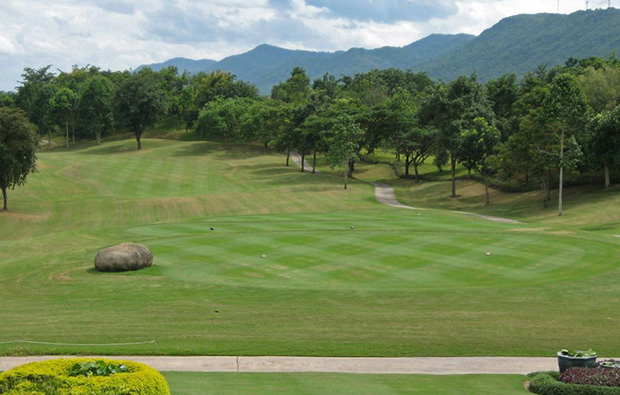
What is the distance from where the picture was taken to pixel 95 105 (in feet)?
450

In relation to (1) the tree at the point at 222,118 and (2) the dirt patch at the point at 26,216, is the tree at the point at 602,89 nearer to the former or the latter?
(2) the dirt patch at the point at 26,216

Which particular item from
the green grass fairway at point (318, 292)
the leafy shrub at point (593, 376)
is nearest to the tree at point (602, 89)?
the green grass fairway at point (318, 292)

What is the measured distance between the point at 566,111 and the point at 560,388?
175 ft

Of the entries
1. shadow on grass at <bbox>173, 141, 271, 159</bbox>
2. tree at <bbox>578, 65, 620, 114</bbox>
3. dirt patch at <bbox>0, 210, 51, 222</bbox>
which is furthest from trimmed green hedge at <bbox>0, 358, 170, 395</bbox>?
shadow on grass at <bbox>173, 141, 271, 159</bbox>

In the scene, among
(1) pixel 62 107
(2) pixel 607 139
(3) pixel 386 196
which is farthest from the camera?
(1) pixel 62 107

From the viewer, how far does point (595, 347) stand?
18797 mm

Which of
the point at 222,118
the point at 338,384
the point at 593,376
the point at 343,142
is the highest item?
the point at 222,118

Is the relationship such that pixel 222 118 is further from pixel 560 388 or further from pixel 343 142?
pixel 560 388

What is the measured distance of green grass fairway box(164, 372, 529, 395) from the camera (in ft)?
45.9

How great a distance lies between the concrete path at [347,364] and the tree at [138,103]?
108 metres

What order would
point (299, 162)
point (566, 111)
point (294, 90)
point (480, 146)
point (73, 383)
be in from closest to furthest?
point (73, 383) < point (566, 111) < point (480, 146) < point (299, 162) < point (294, 90)

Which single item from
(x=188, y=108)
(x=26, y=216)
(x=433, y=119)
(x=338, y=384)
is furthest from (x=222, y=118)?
(x=338, y=384)

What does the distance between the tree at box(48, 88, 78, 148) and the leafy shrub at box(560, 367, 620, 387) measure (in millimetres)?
137456

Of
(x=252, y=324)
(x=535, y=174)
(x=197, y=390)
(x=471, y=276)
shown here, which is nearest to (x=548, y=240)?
(x=471, y=276)
